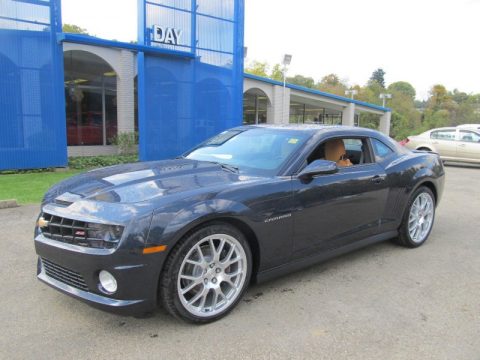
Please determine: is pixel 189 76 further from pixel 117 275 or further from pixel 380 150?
pixel 117 275

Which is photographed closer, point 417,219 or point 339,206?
point 339,206

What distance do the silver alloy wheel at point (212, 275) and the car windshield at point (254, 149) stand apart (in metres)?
0.83

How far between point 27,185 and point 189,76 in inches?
238

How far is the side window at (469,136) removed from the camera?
15.3m

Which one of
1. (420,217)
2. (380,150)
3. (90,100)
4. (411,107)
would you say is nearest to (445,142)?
(420,217)

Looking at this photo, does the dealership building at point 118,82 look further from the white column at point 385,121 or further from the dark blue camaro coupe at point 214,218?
the white column at point 385,121

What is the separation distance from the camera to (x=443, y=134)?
15.9 m

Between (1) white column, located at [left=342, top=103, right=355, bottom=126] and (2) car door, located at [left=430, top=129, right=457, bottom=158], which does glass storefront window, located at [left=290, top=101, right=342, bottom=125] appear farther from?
(2) car door, located at [left=430, top=129, right=457, bottom=158]

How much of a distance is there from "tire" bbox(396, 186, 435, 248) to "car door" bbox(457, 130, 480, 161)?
36.9 ft

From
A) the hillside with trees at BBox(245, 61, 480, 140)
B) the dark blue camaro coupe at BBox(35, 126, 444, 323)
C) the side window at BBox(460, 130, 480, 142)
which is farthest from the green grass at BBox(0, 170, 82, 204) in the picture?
the hillside with trees at BBox(245, 61, 480, 140)

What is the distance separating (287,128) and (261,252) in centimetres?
162

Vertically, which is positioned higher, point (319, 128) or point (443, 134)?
point (319, 128)

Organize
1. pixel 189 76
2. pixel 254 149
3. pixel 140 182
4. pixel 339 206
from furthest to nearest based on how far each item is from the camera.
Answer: pixel 189 76
pixel 254 149
pixel 339 206
pixel 140 182

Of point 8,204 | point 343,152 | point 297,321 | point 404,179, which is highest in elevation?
→ point 343,152
